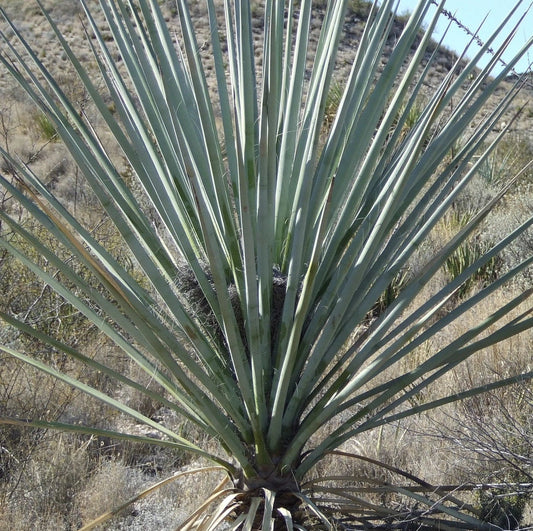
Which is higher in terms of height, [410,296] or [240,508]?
[410,296]

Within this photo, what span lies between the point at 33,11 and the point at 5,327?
31.6 metres

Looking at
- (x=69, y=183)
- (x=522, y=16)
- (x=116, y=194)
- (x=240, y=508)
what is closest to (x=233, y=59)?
(x=116, y=194)

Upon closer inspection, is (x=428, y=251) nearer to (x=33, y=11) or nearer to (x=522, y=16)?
(x=522, y=16)

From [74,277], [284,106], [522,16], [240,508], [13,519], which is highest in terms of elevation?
[522,16]

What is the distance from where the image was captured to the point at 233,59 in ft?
9.98

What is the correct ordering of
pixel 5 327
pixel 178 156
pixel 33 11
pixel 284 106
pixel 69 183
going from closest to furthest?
pixel 178 156
pixel 284 106
pixel 5 327
pixel 69 183
pixel 33 11

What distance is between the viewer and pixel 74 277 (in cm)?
225

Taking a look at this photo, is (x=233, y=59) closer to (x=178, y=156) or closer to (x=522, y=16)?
(x=178, y=156)

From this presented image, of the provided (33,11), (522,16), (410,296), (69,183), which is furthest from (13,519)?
(33,11)

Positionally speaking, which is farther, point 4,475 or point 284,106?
point 4,475

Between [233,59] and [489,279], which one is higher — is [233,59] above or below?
below

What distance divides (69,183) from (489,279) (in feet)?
24.5

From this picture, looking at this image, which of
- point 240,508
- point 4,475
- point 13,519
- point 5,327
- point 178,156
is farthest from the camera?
point 5,327

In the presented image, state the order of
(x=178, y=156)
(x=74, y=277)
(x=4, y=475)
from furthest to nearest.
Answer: (x=4, y=475) < (x=178, y=156) < (x=74, y=277)
